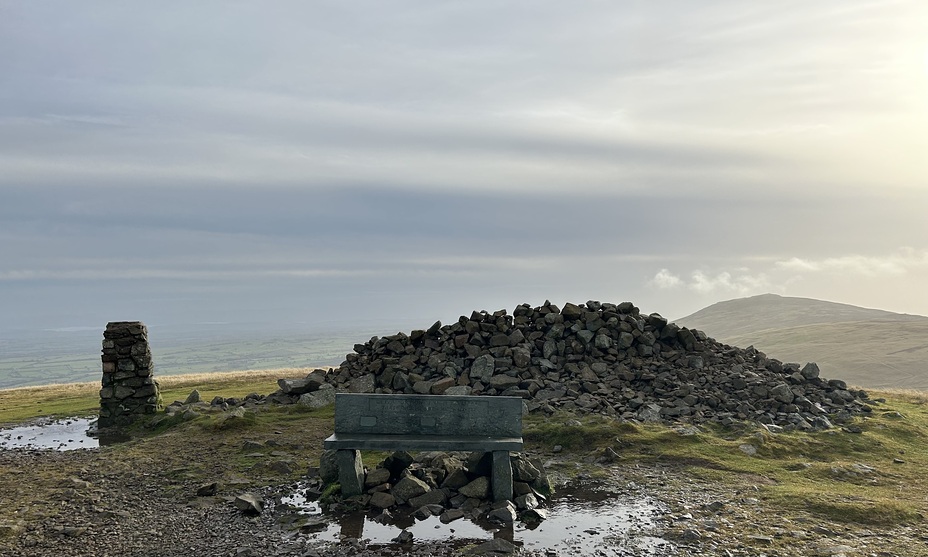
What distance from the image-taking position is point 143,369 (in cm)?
2188

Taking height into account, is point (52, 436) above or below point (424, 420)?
below

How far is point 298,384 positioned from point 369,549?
47.1 feet

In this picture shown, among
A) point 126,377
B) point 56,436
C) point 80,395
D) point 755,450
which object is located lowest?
point 80,395

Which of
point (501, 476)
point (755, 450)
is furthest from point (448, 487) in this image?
point (755, 450)

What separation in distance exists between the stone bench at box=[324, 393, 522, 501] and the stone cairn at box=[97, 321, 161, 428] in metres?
12.4

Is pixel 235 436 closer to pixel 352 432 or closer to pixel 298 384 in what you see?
pixel 298 384

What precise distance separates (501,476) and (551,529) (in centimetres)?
144

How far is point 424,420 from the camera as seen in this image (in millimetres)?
12680

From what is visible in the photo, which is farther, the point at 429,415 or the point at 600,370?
the point at 600,370

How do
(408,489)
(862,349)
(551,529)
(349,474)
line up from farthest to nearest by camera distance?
(862,349)
(349,474)
(408,489)
(551,529)

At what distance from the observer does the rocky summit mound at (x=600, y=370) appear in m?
19.8

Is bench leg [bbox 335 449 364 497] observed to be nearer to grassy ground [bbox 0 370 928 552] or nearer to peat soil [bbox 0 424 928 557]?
peat soil [bbox 0 424 928 557]

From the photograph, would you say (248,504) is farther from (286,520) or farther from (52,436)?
(52,436)

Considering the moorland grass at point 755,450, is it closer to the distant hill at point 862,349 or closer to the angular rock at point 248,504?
the angular rock at point 248,504
